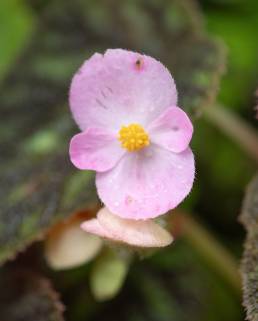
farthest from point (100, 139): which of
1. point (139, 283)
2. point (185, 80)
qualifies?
point (139, 283)

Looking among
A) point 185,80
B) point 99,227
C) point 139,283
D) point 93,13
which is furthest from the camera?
point 93,13

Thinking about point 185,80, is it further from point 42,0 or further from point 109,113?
point 42,0

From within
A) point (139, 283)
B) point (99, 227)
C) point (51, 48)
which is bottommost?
point (139, 283)

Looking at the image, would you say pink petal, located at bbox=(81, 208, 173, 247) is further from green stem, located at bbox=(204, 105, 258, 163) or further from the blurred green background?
green stem, located at bbox=(204, 105, 258, 163)

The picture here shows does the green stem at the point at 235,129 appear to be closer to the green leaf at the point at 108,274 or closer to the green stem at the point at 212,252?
the green stem at the point at 212,252

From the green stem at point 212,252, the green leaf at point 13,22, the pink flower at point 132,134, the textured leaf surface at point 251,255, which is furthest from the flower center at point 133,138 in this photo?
the green leaf at point 13,22

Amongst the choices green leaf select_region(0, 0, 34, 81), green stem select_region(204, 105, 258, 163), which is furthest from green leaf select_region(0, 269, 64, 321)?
green leaf select_region(0, 0, 34, 81)

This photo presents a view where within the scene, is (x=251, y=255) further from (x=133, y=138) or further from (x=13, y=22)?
(x=13, y=22)

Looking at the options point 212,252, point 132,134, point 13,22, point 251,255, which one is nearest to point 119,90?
point 132,134
